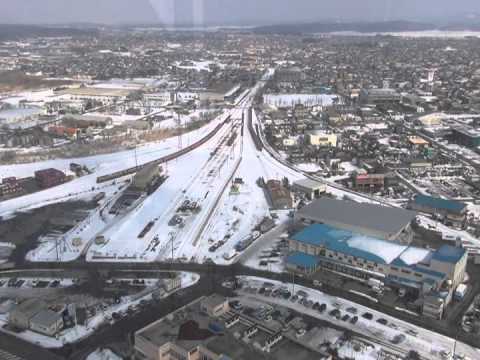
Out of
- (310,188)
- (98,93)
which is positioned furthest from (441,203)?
(98,93)

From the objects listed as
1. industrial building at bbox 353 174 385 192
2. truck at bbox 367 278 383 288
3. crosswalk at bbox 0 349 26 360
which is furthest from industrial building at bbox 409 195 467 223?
crosswalk at bbox 0 349 26 360

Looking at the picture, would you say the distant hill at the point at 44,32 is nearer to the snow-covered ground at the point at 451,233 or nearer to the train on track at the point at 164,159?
the train on track at the point at 164,159

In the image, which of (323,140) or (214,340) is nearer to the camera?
(214,340)

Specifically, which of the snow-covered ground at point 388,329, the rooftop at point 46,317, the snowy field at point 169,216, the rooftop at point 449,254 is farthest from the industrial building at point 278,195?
the rooftop at point 46,317

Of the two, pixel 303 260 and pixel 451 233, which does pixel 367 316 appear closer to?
pixel 303 260

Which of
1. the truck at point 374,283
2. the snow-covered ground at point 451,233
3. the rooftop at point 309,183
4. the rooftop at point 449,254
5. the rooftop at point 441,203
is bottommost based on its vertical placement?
the snow-covered ground at point 451,233

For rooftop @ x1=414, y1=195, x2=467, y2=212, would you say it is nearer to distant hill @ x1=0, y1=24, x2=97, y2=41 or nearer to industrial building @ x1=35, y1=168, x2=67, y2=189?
industrial building @ x1=35, y1=168, x2=67, y2=189
